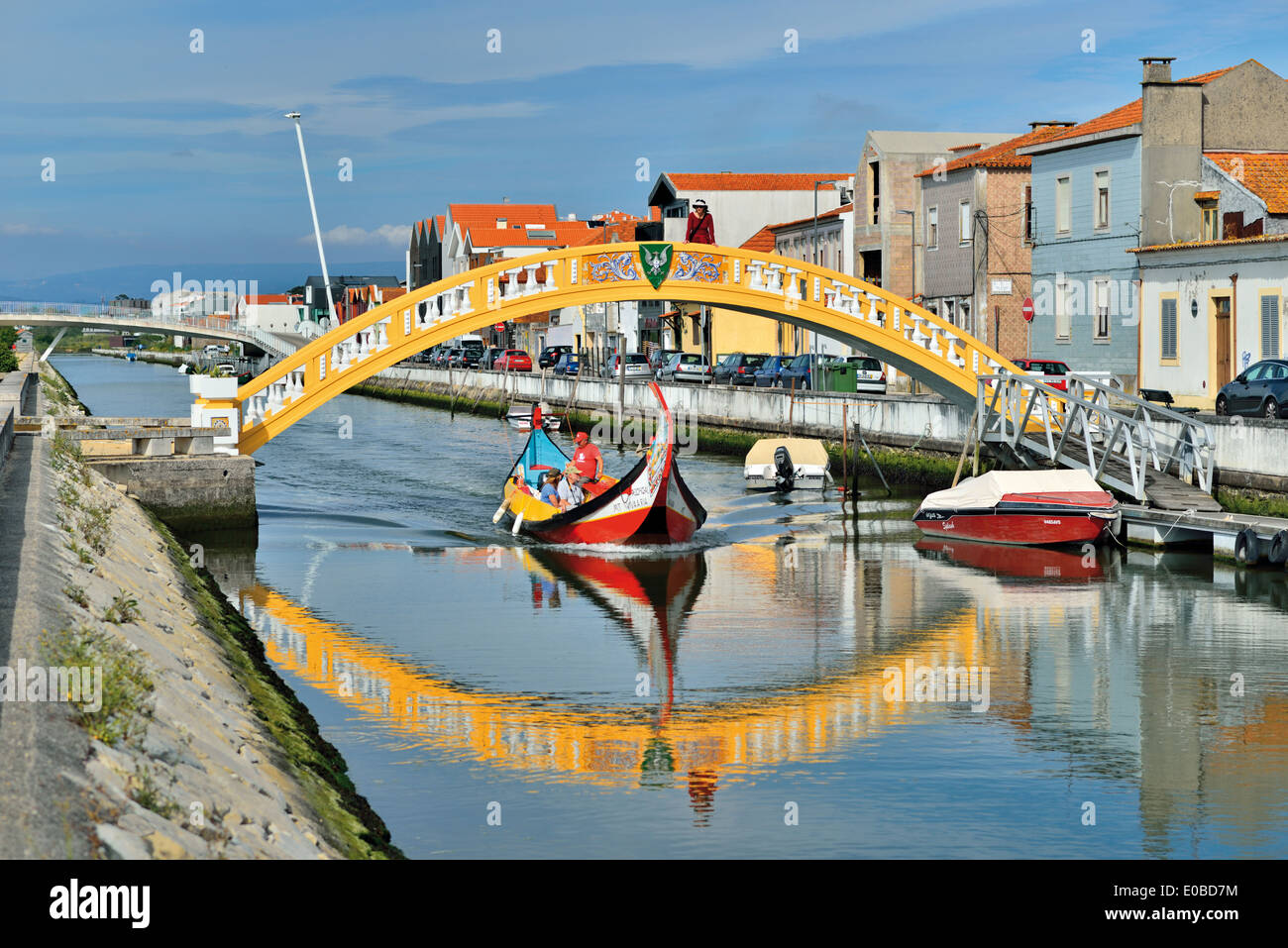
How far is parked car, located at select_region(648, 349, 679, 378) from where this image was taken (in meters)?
81.9

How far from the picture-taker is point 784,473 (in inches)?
1827

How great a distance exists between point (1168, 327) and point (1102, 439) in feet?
43.4

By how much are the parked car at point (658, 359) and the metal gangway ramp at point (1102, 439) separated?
1566 inches

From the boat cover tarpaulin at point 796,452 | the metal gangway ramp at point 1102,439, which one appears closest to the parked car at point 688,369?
the boat cover tarpaulin at point 796,452

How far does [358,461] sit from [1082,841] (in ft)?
155

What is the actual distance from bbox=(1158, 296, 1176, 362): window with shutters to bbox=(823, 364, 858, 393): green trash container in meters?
13.2

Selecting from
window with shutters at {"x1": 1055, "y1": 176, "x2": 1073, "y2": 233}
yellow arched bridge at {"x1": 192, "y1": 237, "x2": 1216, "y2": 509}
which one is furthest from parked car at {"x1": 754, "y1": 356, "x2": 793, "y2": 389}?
yellow arched bridge at {"x1": 192, "y1": 237, "x2": 1216, "y2": 509}

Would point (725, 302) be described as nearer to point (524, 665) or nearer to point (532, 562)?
point (532, 562)

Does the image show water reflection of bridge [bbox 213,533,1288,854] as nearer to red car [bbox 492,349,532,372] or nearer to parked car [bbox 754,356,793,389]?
parked car [bbox 754,356,793,389]

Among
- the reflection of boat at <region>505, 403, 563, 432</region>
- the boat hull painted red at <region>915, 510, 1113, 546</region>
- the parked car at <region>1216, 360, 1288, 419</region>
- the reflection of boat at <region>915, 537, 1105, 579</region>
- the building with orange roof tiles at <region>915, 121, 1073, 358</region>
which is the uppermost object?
the building with orange roof tiles at <region>915, 121, 1073, 358</region>

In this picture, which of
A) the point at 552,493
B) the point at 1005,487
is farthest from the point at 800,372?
the point at 1005,487

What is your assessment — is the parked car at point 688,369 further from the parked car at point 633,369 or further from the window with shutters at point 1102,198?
the window with shutters at point 1102,198

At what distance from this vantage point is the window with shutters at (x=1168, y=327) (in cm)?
4822
